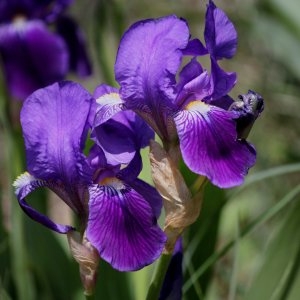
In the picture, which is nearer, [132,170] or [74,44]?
[132,170]

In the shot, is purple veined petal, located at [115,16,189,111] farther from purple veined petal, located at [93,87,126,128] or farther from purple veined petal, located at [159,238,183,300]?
purple veined petal, located at [159,238,183,300]

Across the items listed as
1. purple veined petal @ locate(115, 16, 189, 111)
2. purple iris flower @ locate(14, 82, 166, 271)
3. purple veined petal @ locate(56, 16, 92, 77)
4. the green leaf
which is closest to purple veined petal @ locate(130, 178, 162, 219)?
purple iris flower @ locate(14, 82, 166, 271)

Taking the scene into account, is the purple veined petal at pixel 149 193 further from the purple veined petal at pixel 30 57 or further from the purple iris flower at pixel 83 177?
the purple veined petal at pixel 30 57

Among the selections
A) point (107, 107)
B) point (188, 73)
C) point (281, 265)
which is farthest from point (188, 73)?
point (281, 265)

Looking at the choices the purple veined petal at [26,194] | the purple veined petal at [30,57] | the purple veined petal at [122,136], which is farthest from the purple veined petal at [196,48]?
the purple veined petal at [30,57]

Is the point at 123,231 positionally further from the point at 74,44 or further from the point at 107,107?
the point at 74,44
